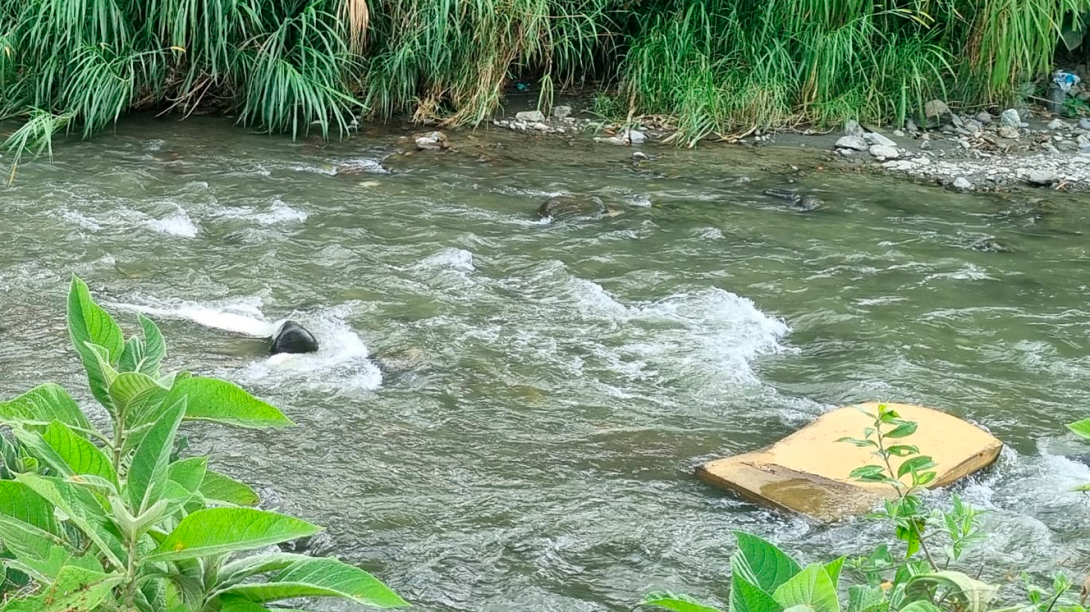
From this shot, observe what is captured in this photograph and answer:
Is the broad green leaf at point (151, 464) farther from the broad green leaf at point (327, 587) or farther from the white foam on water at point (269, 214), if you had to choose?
the white foam on water at point (269, 214)

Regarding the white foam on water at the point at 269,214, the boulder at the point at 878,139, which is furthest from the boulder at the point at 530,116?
the white foam on water at the point at 269,214

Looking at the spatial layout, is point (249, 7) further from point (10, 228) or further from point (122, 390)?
point (122, 390)

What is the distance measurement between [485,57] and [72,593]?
6.45m

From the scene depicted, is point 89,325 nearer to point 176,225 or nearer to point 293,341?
point 293,341

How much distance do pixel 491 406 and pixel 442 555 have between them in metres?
Result: 0.83

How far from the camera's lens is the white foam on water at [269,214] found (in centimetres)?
513

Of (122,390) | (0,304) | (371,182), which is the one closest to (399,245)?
(371,182)

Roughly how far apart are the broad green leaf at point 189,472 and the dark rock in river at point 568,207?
4449 mm

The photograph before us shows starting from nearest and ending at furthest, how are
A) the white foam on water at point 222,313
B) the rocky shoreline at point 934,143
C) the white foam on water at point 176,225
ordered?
the white foam on water at point 222,313 → the white foam on water at point 176,225 → the rocky shoreline at point 934,143

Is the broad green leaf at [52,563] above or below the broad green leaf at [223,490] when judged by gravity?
above

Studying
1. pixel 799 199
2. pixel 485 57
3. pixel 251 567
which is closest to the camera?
pixel 251 567

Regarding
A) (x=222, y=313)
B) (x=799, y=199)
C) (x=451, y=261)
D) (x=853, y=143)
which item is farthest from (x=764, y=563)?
(x=853, y=143)

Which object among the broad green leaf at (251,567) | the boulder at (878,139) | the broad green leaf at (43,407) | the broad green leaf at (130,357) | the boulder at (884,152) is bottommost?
the boulder at (884,152)

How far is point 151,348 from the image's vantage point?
968 millimetres
